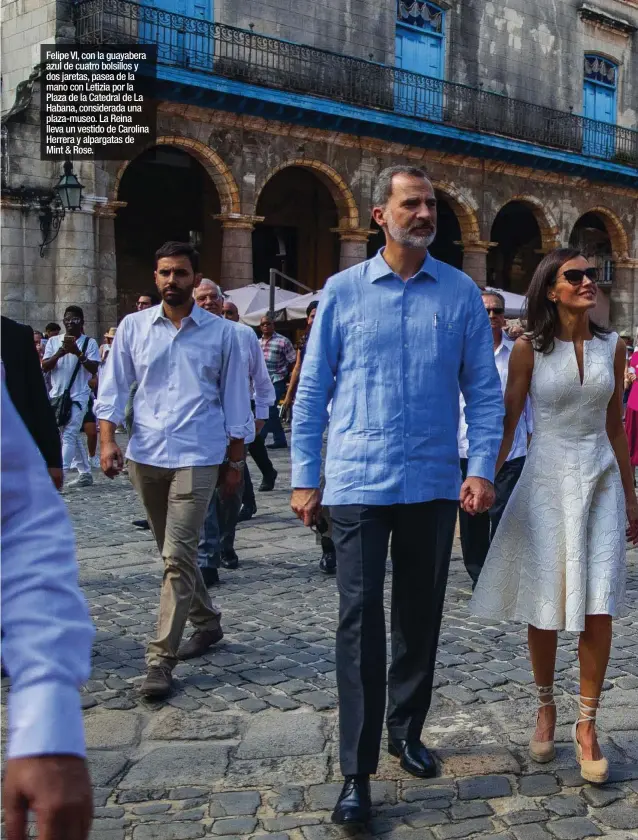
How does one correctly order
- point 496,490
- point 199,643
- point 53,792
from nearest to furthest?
point 53,792, point 199,643, point 496,490

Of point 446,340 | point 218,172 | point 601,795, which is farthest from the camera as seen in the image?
point 218,172

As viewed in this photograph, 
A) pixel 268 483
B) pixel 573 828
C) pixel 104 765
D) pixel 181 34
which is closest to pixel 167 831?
pixel 104 765

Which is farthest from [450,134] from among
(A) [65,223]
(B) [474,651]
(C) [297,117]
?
(B) [474,651]

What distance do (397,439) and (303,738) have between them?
1271mm

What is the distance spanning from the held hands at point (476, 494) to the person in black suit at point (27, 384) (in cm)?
179

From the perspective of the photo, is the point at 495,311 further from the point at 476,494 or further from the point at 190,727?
the point at 190,727

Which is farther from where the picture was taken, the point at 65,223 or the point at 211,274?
the point at 211,274

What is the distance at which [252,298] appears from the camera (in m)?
18.7

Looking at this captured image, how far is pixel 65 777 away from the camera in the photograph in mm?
1282

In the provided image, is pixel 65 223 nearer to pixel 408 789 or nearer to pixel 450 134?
pixel 450 134

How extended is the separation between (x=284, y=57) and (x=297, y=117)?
44.8 inches

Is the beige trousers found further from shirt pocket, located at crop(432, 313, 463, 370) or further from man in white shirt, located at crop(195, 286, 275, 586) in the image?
shirt pocket, located at crop(432, 313, 463, 370)

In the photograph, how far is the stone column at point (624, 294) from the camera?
91.4ft

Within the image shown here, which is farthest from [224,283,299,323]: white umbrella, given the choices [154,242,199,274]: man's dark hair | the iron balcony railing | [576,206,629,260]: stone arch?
[154,242,199,274]: man's dark hair
